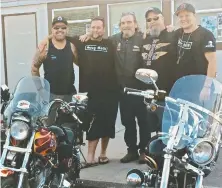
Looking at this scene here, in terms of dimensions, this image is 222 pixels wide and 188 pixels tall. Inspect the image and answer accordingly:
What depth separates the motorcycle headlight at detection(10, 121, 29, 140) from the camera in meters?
2.92

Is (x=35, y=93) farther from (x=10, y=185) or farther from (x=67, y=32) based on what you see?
(x=67, y=32)

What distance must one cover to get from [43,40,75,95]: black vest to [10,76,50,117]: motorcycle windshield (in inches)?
40.7

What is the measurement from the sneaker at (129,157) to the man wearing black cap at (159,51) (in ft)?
1.25

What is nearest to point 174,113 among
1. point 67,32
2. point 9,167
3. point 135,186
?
point 135,186

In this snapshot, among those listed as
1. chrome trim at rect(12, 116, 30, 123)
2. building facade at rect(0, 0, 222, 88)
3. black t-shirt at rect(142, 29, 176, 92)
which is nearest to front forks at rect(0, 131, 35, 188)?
chrome trim at rect(12, 116, 30, 123)

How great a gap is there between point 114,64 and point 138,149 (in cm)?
94

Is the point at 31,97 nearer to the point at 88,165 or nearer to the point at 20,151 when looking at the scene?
the point at 20,151

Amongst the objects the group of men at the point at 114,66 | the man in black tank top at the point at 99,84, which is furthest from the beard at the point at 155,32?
the man in black tank top at the point at 99,84

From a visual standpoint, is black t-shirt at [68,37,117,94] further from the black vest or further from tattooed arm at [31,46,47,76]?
tattooed arm at [31,46,47,76]

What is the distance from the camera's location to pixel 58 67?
453 cm

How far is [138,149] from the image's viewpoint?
4.46 meters

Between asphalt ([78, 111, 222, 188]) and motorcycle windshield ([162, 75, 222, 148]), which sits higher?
motorcycle windshield ([162, 75, 222, 148])

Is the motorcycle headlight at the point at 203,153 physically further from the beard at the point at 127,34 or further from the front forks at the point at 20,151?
the beard at the point at 127,34

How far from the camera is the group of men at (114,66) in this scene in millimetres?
4152
